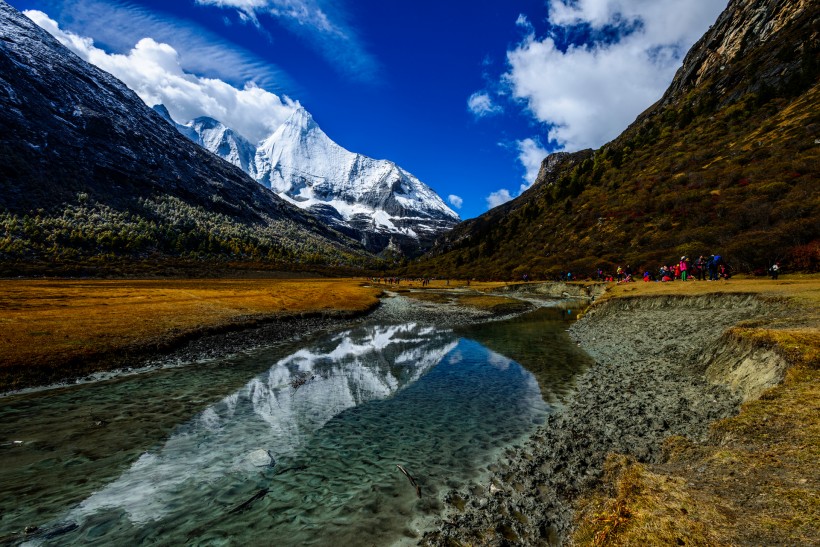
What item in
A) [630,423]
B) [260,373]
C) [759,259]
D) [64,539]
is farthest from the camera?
[759,259]

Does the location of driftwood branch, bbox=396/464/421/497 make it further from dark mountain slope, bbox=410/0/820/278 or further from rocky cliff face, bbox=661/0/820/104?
rocky cliff face, bbox=661/0/820/104

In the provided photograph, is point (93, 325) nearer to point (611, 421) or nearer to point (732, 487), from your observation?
point (611, 421)

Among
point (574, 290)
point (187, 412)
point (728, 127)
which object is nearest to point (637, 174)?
point (728, 127)

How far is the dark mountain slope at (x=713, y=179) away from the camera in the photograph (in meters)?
66.0

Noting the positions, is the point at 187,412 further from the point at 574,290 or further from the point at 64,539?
the point at 574,290

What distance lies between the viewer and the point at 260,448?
13.6 meters

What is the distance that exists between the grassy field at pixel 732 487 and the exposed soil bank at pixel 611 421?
130cm

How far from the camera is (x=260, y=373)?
23641 millimetres

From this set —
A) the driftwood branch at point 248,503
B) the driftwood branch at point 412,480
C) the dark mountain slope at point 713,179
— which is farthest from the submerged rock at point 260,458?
the dark mountain slope at point 713,179

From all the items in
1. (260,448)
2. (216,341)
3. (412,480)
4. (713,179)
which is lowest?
(216,341)

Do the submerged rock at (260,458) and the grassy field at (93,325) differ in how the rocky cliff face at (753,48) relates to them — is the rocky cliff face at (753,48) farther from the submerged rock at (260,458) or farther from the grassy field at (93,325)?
the submerged rock at (260,458)

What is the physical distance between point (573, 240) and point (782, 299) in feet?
341

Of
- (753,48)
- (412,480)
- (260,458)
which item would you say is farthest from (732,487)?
(753,48)

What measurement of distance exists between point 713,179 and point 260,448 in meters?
126
